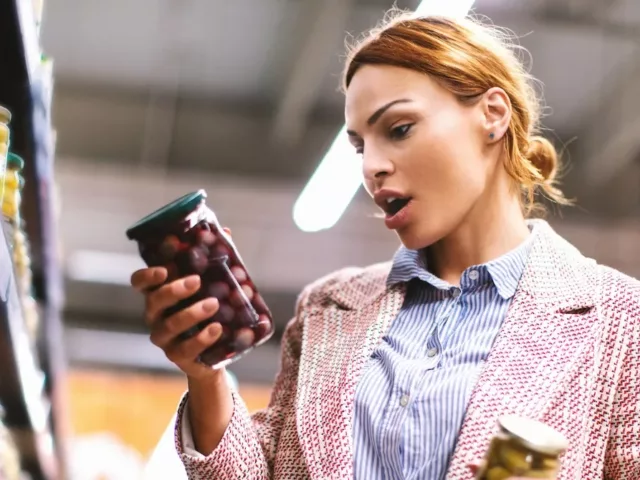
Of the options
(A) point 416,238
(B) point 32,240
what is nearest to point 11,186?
(B) point 32,240

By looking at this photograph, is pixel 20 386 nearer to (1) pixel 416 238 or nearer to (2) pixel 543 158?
(1) pixel 416 238

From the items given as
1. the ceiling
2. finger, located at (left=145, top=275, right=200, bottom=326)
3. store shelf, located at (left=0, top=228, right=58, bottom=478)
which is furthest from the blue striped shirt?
the ceiling

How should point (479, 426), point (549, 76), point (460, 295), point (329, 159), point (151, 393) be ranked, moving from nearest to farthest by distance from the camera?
point (479, 426) < point (460, 295) < point (329, 159) < point (549, 76) < point (151, 393)

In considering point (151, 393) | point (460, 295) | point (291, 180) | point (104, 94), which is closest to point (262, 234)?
point (291, 180)

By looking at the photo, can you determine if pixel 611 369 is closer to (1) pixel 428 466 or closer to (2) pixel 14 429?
(1) pixel 428 466

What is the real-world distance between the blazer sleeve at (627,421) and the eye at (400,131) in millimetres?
451

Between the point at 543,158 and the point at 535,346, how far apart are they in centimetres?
44

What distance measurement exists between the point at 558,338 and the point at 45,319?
220cm

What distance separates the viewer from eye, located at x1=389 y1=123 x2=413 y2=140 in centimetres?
131

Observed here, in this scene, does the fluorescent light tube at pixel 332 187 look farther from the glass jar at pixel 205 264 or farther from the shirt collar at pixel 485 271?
the glass jar at pixel 205 264

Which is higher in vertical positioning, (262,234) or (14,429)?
(262,234)

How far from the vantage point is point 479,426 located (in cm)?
114

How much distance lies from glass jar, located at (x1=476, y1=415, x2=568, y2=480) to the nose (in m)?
0.52

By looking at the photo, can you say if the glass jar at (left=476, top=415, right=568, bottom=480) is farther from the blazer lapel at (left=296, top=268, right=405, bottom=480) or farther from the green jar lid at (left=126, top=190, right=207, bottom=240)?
the green jar lid at (left=126, top=190, right=207, bottom=240)
